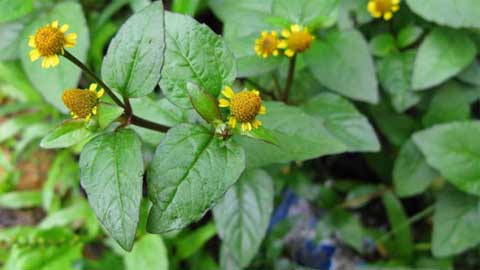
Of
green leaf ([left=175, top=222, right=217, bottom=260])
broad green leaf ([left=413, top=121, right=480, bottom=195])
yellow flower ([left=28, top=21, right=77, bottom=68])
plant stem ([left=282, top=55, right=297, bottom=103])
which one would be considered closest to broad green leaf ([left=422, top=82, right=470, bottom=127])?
broad green leaf ([left=413, top=121, right=480, bottom=195])

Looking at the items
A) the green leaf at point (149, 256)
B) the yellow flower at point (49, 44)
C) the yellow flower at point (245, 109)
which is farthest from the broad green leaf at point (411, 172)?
the yellow flower at point (49, 44)

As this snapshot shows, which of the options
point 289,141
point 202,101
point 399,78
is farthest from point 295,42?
point 399,78

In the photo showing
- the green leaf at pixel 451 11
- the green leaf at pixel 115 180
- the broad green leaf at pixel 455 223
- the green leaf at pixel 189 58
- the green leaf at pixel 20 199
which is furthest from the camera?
the green leaf at pixel 20 199

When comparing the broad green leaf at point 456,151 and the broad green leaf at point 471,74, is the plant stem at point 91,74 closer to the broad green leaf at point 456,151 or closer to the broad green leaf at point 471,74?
the broad green leaf at point 456,151

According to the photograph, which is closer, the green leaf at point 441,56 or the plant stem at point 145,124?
the plant stem at point 145,124

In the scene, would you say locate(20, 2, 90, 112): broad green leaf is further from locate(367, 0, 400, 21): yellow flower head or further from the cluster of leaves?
locate(367, 0, 400, 21): yellow flower head
